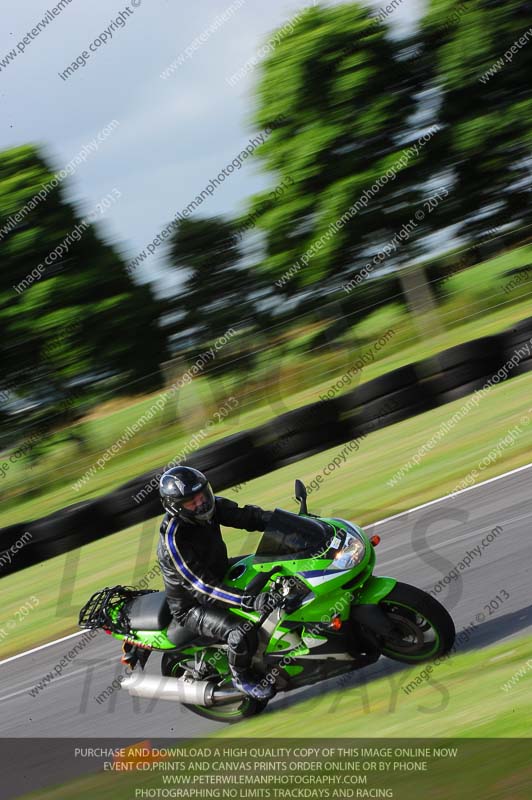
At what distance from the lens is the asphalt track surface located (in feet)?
21.7

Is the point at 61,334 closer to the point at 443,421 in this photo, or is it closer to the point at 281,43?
the point at 281,43

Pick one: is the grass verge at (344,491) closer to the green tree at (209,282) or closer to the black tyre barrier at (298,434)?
the black tyre barrier at (298,434)

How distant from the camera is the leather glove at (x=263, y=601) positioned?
230 inches

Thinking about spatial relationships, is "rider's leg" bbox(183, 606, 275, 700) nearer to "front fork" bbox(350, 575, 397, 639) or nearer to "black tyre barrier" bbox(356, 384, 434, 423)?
"front fork" bbox(350, 575, 397, 639)

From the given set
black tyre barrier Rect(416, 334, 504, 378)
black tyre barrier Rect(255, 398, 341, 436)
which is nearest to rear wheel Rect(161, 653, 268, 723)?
black tyre barrier Rect(255, 398, 341, 436)

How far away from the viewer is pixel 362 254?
23.1 metres

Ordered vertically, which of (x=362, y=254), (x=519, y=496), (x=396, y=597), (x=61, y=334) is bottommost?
(x=362, y=254)

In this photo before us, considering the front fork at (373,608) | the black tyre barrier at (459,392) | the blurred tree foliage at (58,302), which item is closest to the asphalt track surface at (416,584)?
the front fork at (373,608)

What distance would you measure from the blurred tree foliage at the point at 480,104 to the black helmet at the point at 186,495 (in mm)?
18639

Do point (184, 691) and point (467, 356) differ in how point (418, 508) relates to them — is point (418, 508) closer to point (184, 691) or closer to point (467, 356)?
point (467, 356)

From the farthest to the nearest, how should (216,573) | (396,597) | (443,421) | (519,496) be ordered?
1. (443,421)
2. (519,496)
3. (216,573)
4. (396,597)

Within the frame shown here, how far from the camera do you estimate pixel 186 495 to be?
233 inches

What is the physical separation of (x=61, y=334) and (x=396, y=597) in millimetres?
17567

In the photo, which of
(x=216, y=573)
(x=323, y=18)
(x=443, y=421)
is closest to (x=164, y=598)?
(x=216, y=573)
